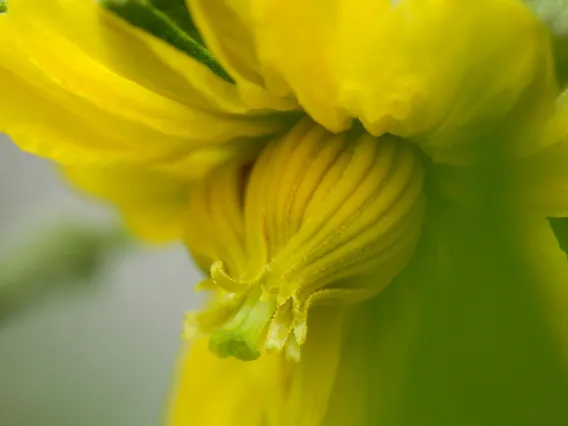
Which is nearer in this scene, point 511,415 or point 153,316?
point 511,415

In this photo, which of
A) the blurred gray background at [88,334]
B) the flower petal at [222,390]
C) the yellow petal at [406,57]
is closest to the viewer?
the yellow petal at [406,57]

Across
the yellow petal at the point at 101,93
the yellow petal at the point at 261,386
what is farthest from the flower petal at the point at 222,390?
the yellow petal at the point at 101,93

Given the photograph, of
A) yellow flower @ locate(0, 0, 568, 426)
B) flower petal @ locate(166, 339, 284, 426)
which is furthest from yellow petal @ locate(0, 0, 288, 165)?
flower petal @ locate(166, 339, 284, 426)

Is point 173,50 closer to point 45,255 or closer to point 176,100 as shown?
point 176,100

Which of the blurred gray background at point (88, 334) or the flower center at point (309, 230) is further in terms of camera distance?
the blurred gray background at point (88, 334)

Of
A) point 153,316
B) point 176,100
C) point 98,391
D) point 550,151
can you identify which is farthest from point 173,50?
point 153,316

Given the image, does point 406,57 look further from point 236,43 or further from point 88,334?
point 88,334

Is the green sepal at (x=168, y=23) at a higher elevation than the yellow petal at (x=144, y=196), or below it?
higher

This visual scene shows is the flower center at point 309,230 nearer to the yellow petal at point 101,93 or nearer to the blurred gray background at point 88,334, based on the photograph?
the yellow petal at point 101,93
